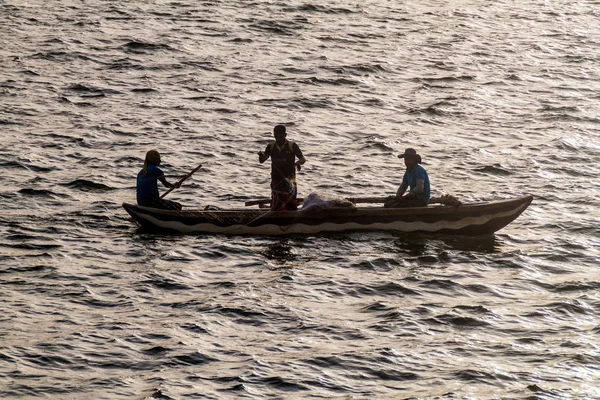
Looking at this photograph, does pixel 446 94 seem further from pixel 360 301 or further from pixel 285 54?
pixel 360 301

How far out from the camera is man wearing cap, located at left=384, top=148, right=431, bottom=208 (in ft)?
71.9

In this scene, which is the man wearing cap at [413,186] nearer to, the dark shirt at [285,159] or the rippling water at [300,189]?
the rippling water at [300,189]

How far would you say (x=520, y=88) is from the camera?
3534 centimetres

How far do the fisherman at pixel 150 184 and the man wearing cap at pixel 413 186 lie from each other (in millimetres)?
4336

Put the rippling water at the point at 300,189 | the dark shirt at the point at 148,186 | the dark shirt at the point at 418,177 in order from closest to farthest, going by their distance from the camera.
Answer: the rippling water at the point at 300,189 < the dark shirt at the point at 418,177 < the dark shirt at the point at 148,186

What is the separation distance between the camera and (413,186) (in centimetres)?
2219

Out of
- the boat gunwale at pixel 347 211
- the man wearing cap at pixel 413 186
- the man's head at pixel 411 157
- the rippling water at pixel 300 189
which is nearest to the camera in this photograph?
the rippling water at pixel 300 189

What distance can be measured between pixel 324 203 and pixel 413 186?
1.77 metres

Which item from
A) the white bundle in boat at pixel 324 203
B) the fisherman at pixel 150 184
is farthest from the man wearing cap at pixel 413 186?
the fisherman at pixel 150 184

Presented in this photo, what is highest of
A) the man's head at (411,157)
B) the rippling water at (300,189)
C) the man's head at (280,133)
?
the man's head at (280,133)

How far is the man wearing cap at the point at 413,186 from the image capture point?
862 inches

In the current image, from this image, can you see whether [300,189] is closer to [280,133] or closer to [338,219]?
[338,219]

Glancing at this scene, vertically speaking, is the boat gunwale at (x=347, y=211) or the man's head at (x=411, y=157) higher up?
the man's head at (x=411, y=157)

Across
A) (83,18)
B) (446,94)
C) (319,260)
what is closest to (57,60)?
(83,18)
